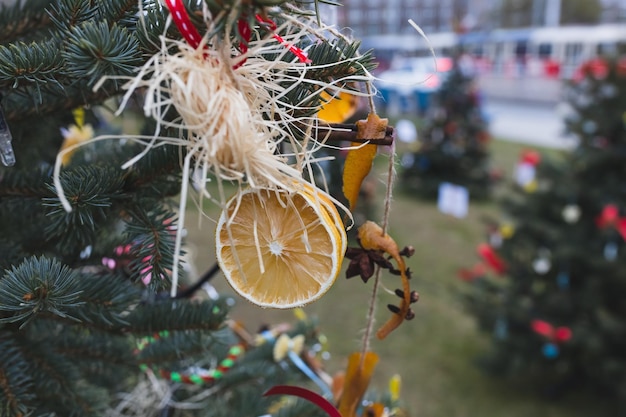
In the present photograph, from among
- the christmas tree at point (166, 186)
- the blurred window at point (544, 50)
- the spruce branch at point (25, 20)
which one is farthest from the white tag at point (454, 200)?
the blurred window at point (544, 50)

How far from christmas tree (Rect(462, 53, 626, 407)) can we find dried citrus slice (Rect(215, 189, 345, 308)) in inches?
81.6

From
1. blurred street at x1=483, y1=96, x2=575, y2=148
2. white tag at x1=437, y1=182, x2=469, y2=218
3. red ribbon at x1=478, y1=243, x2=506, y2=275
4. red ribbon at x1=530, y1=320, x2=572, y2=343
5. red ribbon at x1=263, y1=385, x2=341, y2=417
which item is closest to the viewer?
red ribbon at x1=263, y1=385, x2=341, y2=417

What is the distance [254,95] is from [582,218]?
2322mm

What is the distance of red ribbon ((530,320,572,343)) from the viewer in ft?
7.65

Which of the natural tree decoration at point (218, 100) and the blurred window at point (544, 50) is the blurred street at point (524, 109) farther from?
the natural tree decoration at point (218, 100)

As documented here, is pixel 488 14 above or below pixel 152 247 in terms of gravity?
below

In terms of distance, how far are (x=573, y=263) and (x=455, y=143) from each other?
140 inches

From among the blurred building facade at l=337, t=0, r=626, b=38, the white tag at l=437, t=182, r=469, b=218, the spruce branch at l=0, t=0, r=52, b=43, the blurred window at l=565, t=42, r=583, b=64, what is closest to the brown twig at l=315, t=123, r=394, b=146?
the spruce branch at l=0, t=0, r=52, b=43

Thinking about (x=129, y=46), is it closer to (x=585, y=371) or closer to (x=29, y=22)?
(x=29, y=22)

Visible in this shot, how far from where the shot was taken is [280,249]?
1.69 ft

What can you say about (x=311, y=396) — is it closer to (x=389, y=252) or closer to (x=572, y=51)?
(x=389, y=252)

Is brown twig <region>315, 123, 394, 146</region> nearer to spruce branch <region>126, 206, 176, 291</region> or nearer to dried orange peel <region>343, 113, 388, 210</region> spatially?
dried orange peel <region>343, 113, 388, 210</region>

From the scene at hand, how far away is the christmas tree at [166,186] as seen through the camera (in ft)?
1.39

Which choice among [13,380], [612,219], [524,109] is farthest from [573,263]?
[524,109]
